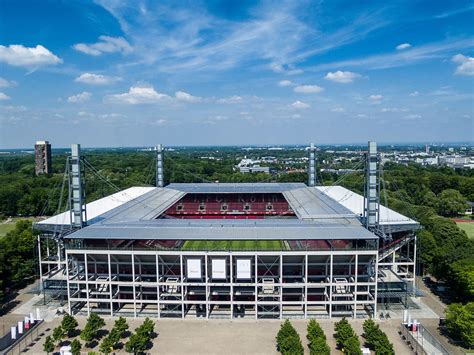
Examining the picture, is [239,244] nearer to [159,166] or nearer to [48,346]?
[48,346]

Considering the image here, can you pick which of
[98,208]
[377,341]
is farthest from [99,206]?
[377,341]

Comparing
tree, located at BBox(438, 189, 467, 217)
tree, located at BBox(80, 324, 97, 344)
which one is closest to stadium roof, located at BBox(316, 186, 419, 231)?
tree, located at BBox(80, 324, 97, 344)

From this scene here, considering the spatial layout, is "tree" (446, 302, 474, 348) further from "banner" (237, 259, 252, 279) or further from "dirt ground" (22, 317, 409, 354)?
"banner" (237, 259, 252, 279)

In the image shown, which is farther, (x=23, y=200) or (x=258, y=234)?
(x=23, y=200)

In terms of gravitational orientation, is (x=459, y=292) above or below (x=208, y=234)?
below

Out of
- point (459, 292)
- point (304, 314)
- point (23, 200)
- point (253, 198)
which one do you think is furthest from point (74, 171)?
point (23, 200)

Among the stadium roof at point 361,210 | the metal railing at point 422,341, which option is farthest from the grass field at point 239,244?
the metal railing at point 422,341

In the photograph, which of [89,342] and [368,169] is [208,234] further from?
[368,169]
